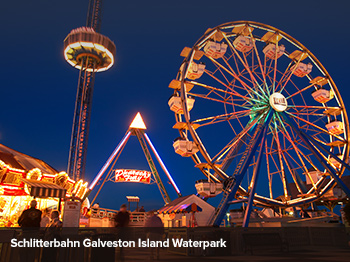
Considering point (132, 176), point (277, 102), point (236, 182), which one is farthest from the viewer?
point (132, 176)

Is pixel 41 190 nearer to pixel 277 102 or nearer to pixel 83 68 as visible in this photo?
pixel 277 102

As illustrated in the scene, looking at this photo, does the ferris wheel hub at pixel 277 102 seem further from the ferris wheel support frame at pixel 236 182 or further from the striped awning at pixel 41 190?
the striped awning at pixel 41 190

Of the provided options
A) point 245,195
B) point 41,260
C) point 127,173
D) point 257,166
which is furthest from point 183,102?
point 127,173

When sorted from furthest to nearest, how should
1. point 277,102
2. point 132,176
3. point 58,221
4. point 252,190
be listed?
point 132,176
point 277,102
point 252,190
point 58,221

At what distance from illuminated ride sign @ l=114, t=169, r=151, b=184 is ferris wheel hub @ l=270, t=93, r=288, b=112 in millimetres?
17420

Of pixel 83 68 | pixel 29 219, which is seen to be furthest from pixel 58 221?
pixel 83 68

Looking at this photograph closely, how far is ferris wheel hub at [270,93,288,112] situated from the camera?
17141 mm

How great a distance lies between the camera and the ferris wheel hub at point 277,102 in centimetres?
1714

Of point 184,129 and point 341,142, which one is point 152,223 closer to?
point 184,129

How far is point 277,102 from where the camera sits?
17312 mm

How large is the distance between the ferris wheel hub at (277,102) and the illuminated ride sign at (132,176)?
17420 millimetres

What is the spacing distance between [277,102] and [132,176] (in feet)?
59.3

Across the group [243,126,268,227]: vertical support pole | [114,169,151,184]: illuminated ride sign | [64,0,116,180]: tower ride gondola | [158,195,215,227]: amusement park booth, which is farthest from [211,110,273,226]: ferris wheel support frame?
[64,0,116,180]: tower ride gondola

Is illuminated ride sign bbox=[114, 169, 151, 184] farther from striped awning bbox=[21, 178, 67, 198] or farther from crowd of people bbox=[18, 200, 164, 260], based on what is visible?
crowd of people bbox=[18, 200, 164, 260]
